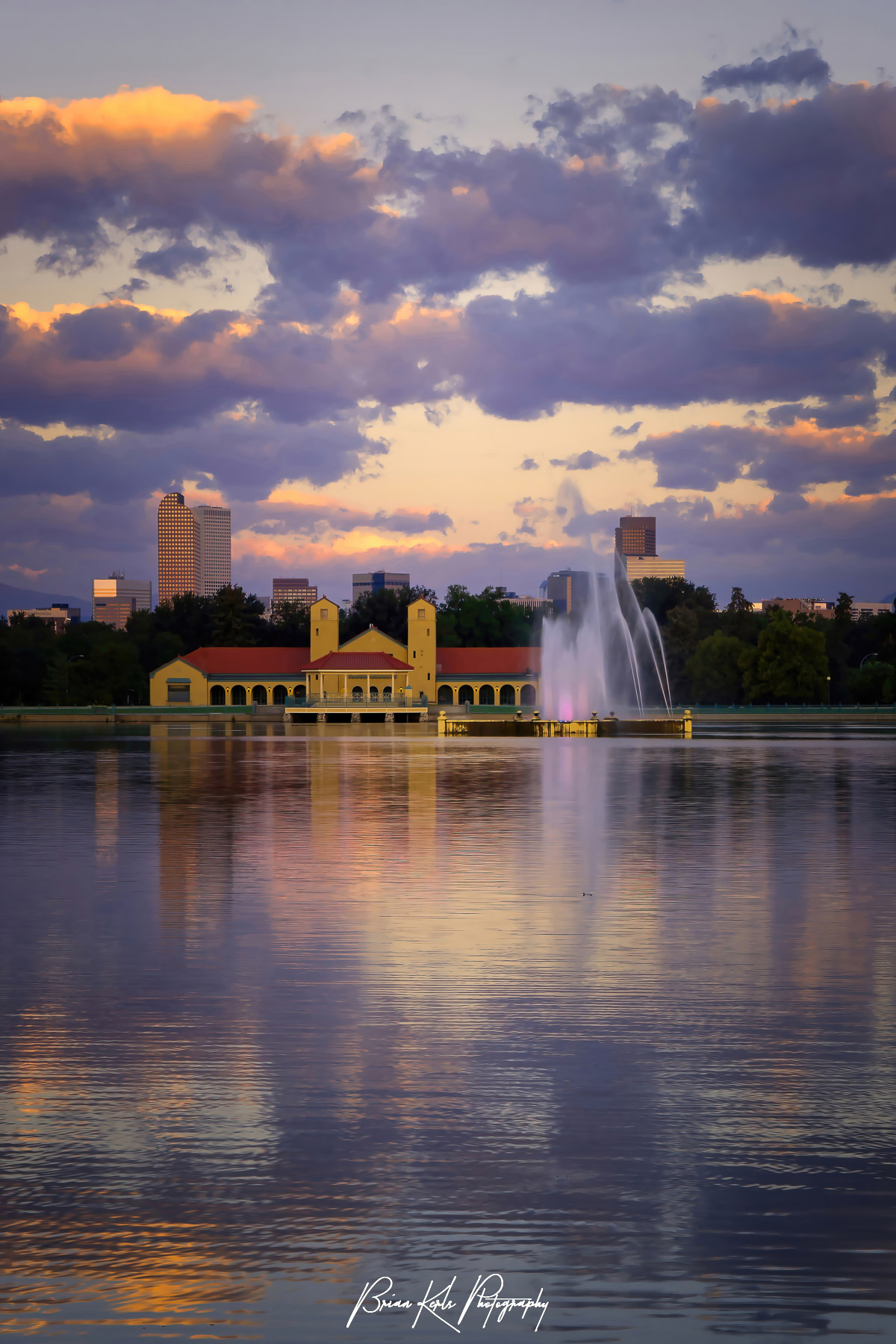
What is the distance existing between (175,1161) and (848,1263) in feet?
10.9

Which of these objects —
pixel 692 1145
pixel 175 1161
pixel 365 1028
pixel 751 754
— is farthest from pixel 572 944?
pixel 751 754

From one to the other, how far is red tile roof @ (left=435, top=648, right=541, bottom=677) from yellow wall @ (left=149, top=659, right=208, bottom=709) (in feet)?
73.5

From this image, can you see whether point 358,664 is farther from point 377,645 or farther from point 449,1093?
point 449,1093

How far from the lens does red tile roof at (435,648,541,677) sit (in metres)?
120

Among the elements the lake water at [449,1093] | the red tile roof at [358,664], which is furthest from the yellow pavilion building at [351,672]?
the lake water at [449,1093]

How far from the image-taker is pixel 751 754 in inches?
1934

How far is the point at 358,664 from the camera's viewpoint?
11538cm

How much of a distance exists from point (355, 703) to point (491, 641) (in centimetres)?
3736

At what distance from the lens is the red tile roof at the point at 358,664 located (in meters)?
115

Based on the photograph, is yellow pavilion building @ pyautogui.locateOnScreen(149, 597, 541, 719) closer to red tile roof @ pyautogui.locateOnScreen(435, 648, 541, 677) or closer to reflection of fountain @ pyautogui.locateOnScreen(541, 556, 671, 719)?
red tile roof @ pyautogui.locateOnScreen(435, 648, 541, 677)

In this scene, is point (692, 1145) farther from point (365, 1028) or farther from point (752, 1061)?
point (365, 1028)

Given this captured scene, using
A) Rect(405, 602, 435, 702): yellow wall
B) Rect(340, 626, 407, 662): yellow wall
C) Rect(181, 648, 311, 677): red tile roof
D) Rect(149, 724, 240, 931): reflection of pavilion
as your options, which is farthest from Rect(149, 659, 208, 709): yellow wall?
Rect(149, 724, 240, 931): reflection of pavilion

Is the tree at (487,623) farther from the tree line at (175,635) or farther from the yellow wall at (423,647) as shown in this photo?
the yellow wall at (423,647)

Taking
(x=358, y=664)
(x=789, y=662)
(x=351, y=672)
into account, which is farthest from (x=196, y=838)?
(x=358, y=664)
